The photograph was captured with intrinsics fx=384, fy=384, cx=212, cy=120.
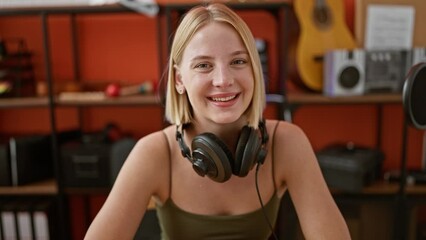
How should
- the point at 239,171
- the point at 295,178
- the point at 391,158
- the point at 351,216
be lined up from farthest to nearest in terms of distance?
1. the point at 391,158
2. the point at 351,216
3. the point at 295,178
4. the point at 239,171

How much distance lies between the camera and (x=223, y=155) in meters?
0.82

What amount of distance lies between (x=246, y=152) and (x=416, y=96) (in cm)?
36

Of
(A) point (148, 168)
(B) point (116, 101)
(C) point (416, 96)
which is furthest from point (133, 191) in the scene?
(B) point (116, 101)

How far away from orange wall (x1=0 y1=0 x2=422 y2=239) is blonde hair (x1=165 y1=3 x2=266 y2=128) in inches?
52.0

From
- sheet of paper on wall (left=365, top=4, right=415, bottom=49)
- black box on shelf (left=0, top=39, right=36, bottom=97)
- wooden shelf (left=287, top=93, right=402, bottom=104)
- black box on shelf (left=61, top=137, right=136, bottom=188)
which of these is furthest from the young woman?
black box on shelf (left=0, top=39, right=36, bottom=97)

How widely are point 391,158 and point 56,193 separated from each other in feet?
6.22

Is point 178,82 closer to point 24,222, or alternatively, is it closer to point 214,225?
point 214,225

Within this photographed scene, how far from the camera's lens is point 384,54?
1.83 m

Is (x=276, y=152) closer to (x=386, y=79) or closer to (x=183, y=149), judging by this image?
(x=183, y=149)

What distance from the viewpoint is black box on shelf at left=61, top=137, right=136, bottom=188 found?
77.2 inches

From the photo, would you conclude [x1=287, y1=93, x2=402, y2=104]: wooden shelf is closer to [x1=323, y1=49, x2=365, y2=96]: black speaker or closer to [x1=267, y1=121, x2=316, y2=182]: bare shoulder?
[x1=323, y1=49, x2=365, y2=96]: black speaker

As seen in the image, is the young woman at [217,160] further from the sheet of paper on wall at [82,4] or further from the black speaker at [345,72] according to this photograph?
the sheet of paper on wall at [82,4]

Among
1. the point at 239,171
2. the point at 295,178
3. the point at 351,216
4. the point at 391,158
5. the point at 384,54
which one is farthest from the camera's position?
the point at 391,158

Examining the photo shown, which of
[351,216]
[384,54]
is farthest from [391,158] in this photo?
[384,54]
